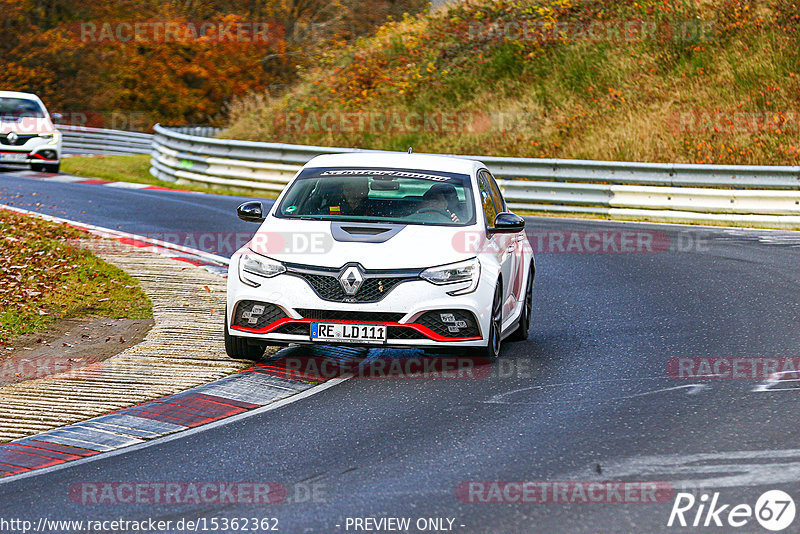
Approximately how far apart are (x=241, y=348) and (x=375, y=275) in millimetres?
1370

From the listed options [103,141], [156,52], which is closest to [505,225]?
[103,141]

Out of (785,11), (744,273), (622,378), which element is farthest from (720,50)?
(622,378)

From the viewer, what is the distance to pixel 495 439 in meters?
7.25

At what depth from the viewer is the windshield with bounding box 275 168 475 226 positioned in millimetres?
9992

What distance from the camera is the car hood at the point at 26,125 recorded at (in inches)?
1090

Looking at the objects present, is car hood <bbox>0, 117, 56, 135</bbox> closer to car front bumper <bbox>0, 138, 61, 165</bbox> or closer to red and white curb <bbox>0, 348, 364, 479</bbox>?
car front bumper <bbox>0, 138, 61, 165</bbox>

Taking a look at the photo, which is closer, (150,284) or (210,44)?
(150,284)

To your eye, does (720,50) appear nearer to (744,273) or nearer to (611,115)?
(611,115)

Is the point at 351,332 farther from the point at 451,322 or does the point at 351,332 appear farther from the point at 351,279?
the point at 451,322

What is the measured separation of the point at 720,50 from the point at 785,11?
2.31 m

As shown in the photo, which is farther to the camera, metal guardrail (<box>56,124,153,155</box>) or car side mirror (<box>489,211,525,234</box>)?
metal guardrail (<box>56,124,153,155</box>)

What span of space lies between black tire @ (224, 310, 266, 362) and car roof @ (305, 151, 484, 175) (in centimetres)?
179

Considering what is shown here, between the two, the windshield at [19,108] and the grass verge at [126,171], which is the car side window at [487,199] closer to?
the grass verge at [126,171]

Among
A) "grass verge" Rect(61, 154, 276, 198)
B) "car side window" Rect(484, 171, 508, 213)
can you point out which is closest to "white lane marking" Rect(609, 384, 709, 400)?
"car side window" Rect(484, 171, 508, 213)
